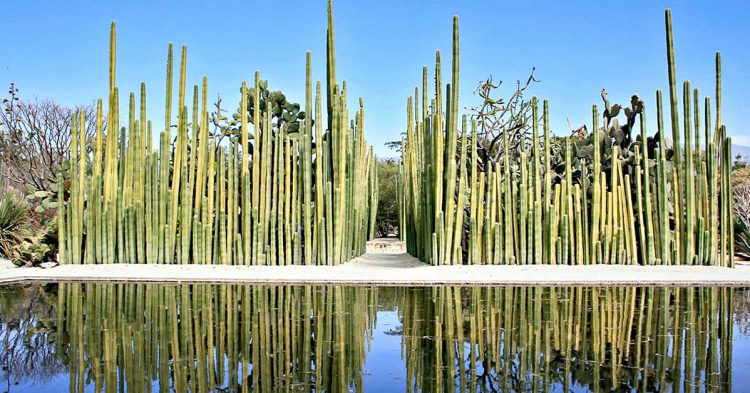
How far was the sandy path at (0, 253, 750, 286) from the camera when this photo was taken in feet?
30.5

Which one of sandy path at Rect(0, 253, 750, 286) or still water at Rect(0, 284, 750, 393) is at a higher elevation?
sandy path at Rect(0, 253, 750, 286)

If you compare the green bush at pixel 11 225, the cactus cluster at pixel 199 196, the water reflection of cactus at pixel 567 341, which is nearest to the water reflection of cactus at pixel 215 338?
the water reflection of cactus at pixel 567 341

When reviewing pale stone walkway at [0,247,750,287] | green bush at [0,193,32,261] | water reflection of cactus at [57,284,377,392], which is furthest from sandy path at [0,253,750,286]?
green bush at [0,193,32,261]

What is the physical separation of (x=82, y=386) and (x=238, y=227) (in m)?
6.81

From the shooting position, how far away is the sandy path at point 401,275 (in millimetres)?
9297

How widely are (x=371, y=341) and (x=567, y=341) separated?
1420mm

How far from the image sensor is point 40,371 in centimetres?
457

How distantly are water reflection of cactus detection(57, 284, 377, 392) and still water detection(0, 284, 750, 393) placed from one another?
0.05 feet

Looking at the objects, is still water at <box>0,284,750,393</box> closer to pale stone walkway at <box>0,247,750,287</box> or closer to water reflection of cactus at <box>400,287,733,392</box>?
water reflection of cactus at <box>400,287,733,392</box>

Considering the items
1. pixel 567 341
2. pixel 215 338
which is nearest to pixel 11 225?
pixel 215 338

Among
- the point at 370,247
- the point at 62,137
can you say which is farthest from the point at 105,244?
the point at 62,137

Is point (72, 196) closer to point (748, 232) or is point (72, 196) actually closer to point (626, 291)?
point (626, 291)

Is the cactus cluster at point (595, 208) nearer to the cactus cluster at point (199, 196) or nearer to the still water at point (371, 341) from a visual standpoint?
the cactus cluster at point (199, 196)

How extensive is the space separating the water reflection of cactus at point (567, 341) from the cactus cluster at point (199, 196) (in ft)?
10.4
